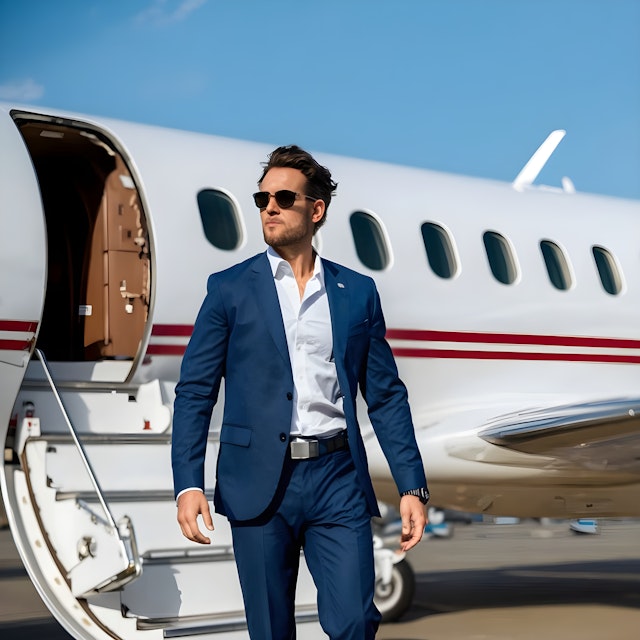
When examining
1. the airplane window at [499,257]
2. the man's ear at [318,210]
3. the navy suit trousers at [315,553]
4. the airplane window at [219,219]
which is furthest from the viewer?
the airplane window at [499,257]

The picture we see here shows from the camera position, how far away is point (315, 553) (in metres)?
3.51

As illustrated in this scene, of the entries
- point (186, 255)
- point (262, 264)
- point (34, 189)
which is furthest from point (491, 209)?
point (262, 264)

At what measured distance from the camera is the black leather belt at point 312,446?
3467mm

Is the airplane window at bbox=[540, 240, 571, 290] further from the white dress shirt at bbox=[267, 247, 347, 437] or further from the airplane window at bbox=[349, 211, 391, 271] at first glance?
the white dress shirt at bbox=[267, 247, 347, 437]

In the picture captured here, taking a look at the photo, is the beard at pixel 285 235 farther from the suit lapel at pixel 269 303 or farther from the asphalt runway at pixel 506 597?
the asphalt runway at pixel 506 597

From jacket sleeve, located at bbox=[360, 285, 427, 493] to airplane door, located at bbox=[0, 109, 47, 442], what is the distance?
3.01 metres

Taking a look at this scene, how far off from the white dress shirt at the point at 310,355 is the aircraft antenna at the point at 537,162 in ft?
21.8

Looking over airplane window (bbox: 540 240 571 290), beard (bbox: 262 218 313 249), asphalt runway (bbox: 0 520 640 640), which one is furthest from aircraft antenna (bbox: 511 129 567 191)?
beard (bbox: 262 218 313 249)

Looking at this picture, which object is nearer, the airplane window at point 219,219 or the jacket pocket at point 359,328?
the jacket pocket at point 359,328


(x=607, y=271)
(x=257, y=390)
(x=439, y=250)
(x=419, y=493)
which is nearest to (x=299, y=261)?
(x=257, y=390)

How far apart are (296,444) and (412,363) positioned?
5.03m

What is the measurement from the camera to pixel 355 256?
8.32 metres

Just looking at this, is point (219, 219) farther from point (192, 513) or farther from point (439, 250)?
point (192, 513)

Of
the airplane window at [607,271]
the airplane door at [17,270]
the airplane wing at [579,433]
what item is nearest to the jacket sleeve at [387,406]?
the airplane door at [17,270]
